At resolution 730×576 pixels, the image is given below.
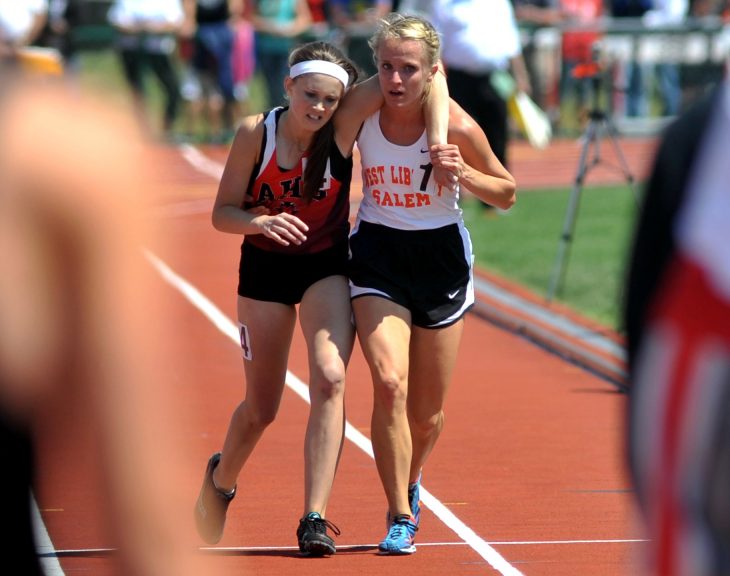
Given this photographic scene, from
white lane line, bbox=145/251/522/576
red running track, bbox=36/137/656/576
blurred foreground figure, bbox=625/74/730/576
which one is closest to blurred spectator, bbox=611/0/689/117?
white lane line, bbox=145/251/522/576

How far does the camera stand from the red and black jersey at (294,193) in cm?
664

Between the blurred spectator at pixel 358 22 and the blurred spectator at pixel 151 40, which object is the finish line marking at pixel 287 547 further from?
the blurred spectator at pixel 151 40

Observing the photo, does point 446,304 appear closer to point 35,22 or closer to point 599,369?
point 35,22

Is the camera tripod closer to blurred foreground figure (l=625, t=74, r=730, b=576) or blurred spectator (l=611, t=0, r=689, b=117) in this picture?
blurred foreground figure (l=625, t=74, r=730, b=576)

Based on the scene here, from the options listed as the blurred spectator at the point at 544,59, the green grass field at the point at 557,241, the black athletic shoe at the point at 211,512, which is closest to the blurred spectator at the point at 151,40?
the blurred spectator at the point at 544,59

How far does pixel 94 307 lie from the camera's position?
2750 mm

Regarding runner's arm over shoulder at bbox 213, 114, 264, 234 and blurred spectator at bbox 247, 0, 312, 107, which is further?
blurred spectator at bbox 247, 0, 312, 107

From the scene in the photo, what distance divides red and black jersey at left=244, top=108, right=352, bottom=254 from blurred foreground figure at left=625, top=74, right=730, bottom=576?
4.22 m

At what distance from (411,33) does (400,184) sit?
0.62 m

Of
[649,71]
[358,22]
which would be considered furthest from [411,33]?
[358,22]

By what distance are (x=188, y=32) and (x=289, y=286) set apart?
1956cm

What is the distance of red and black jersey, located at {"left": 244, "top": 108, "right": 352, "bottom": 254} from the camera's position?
6.64 metres

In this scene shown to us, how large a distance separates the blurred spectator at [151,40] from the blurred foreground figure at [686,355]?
23.3 m

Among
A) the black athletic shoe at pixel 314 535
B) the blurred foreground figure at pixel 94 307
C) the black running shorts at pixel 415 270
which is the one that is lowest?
the black athletic shoe at pixel 314 535
